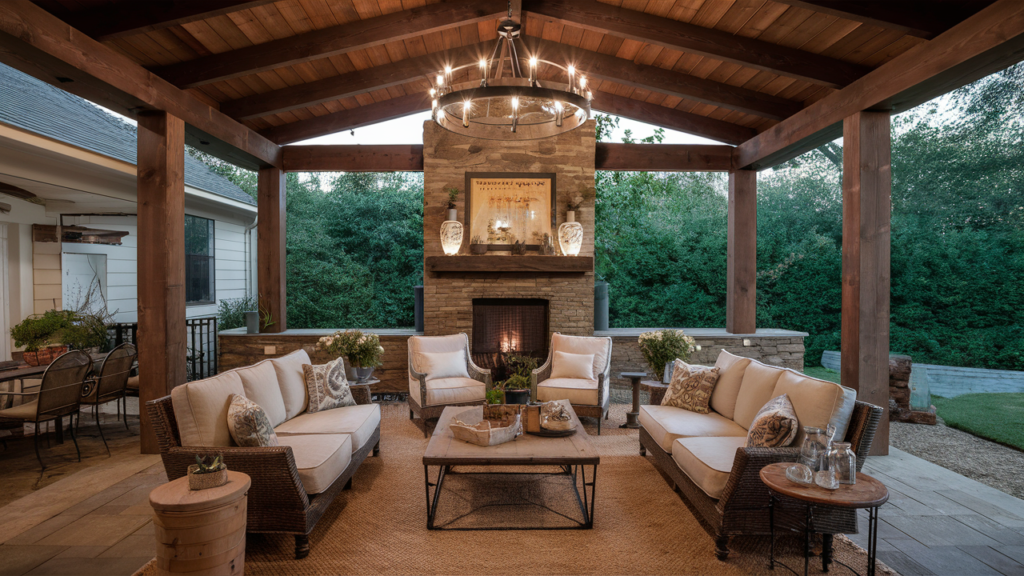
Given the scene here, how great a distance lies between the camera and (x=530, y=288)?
253 inches

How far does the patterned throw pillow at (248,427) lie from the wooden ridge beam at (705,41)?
13.3 feet

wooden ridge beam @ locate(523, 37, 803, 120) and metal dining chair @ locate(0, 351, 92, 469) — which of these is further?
wooden ridge beam @ locate(523, 37, 803, 120)

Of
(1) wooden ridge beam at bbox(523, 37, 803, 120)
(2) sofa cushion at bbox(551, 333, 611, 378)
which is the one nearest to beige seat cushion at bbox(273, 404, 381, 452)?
(2) sofa cushion at bbox(551, 333, 611, 378)

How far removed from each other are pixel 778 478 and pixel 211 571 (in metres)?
2.42

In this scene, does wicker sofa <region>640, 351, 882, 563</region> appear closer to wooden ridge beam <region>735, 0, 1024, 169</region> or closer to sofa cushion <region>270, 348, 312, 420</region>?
wooden ridge beam <region>735, 0, 1024, 169</region>

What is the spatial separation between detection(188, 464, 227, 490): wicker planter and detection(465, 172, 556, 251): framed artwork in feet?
14.6

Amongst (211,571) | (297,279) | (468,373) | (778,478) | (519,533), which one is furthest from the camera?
(297,279)

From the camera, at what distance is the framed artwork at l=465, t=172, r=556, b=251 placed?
6340 mm

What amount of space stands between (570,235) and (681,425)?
3235 millimetres

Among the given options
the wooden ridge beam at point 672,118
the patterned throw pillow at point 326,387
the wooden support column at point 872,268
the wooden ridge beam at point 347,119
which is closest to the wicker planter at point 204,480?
the patterned throw pillow at point 326,387

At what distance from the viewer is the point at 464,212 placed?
6.38m

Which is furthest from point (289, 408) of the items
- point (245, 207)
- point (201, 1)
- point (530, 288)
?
point (245, 207)

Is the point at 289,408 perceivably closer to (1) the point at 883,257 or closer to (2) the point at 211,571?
(2) the point at 211,571

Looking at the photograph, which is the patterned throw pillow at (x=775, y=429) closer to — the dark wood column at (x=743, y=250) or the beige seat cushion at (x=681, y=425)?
the beige seat cushion at (x=681, y=425)
